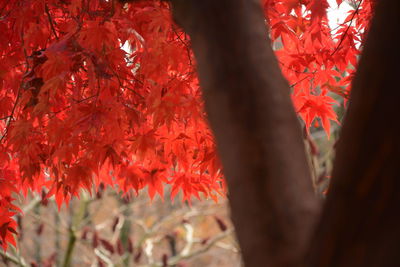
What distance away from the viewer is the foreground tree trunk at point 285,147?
2.65 ft

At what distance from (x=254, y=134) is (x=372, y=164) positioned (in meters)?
0.25

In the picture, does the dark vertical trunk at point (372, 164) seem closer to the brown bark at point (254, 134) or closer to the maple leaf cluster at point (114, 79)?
the brown bark at point (254, 134)

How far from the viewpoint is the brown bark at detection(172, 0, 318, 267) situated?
98 centimetres

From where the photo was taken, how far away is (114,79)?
2.59m

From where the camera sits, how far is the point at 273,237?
3.20 feet

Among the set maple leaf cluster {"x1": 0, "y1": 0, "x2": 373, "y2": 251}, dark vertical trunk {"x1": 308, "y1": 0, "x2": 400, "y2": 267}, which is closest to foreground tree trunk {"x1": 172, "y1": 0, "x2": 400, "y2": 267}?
dark vertical trunk {"x1": 308, "y1": 0, "x2": 400, "y2": 267}

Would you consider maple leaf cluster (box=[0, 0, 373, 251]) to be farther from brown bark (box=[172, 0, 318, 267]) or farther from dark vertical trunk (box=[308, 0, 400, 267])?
dark vertical trunk (box=[308, 0, 400, 267])

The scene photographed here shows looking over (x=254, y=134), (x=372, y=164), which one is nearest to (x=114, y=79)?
(x=254, y=134)

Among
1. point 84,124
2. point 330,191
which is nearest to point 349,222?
point 330,191

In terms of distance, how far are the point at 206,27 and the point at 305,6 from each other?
6.12 ft

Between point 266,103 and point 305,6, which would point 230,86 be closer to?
point 266,103

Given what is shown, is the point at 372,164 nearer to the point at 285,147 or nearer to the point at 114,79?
the point at 285,147

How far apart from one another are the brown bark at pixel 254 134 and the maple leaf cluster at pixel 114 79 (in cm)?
113

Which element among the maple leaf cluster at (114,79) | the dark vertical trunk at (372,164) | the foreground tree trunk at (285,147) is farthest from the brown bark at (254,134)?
the maple leaf cluster at (114,79)
